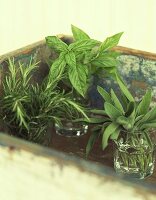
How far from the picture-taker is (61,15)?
1.25m

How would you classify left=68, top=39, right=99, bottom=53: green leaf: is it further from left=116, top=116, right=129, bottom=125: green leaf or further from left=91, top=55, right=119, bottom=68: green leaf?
left=116, top=116, right=129, bottom=125: green leaf

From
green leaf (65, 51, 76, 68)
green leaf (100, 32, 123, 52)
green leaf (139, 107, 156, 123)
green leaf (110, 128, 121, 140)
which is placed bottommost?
green leaf (110, 128, 121, 140)

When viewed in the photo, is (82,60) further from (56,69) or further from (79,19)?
(79,19)

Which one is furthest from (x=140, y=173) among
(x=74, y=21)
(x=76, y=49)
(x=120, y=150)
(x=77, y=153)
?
(x=74, y=21)

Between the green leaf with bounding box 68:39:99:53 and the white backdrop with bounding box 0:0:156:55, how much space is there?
250 millimetres

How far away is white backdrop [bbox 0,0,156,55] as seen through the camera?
1171mm

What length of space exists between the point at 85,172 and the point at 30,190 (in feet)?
0.35

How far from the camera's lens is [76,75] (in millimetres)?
945

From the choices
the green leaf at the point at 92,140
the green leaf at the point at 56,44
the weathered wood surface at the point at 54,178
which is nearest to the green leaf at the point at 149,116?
the green leaf at the point at 92,140

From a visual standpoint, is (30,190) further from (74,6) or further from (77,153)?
(74,6)

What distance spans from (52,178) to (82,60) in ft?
1.76

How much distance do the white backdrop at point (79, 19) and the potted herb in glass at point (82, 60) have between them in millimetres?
189

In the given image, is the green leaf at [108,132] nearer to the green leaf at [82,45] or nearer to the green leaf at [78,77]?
the green leaf at [78,77]

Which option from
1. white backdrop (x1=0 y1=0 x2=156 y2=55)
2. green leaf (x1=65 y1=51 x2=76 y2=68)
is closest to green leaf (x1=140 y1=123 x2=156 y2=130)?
green leaf (x1=65 y1=51 x2=76 y2=68)
